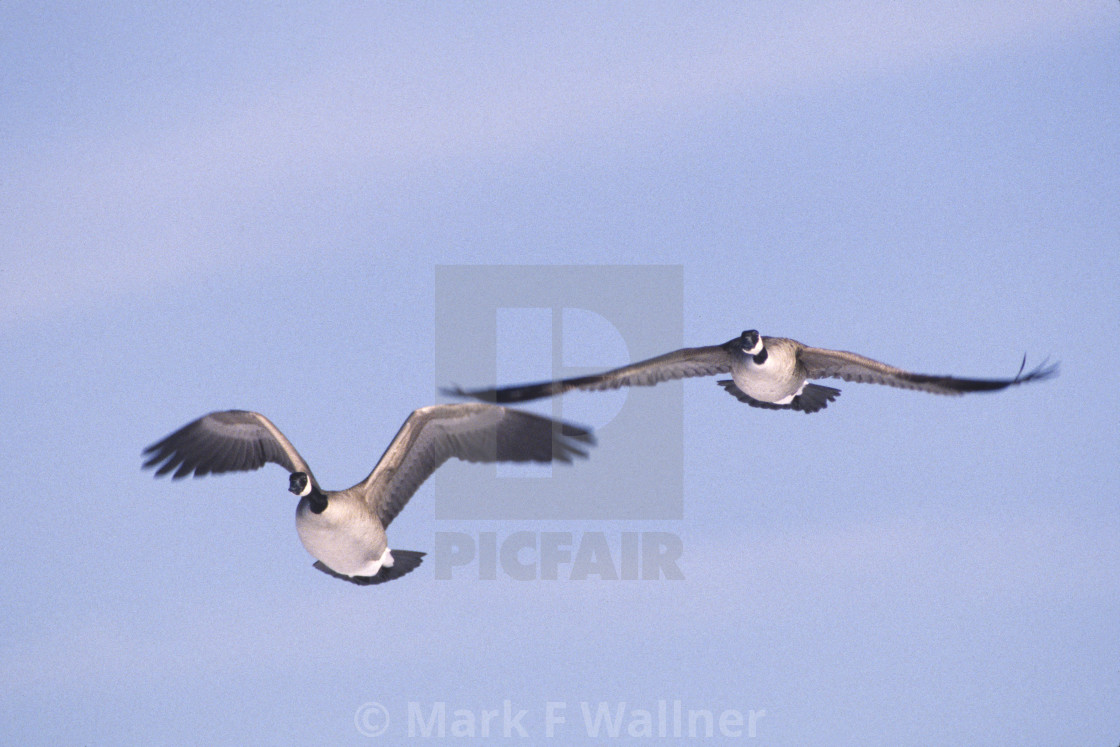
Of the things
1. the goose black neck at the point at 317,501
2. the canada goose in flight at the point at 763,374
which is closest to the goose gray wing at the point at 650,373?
the canada goose in flight at the point at 763,374

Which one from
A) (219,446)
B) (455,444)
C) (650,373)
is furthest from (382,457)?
(650,373)

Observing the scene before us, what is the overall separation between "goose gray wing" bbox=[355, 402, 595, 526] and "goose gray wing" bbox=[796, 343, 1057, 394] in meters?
3.49

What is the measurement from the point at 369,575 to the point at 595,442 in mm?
3415

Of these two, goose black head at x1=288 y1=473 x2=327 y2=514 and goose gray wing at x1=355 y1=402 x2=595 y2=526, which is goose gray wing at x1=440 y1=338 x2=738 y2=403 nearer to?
goose gray wing at x1=355 y1=402 x2=595 y2=526

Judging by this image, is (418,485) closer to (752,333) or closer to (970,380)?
(752,333)

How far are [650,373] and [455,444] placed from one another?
2.85 m

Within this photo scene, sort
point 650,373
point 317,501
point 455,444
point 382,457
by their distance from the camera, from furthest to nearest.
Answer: point 650,373
point 455,444
point 382,457
point 317,501

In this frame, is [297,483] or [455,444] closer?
[297,483]

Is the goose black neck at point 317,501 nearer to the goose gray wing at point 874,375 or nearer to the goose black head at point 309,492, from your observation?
the goose black head at point 309,492

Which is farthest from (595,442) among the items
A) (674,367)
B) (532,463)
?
(674,367)

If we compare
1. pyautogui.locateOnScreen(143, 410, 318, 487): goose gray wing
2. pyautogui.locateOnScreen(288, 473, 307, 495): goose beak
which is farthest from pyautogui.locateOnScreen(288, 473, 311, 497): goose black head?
pyautogui.locateOnScreen(143, 410, 318, 487): goose gray wing

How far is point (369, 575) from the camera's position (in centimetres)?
1600

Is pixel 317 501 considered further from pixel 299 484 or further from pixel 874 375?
pixel 874 375

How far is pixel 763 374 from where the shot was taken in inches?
633
